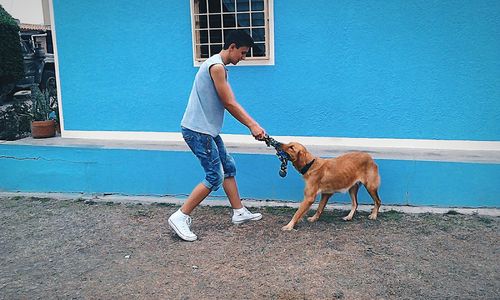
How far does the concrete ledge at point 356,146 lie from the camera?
17.1ft

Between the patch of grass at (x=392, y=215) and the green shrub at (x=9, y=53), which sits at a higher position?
the green shrub at (x=9, y=53)

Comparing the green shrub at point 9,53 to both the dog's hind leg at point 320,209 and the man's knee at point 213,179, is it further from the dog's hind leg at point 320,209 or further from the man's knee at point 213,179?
the dog's hind leg at point 320,209

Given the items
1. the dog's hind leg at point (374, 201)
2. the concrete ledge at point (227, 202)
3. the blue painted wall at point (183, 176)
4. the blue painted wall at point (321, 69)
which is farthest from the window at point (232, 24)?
the dog's hind leg at point (374, 201)

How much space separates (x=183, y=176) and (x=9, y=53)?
7.81 meters

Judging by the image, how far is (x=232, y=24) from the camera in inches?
235

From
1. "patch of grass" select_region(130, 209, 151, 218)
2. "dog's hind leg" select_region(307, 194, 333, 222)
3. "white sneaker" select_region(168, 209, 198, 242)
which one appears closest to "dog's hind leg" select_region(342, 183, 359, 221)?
"dog's hind leg" select_region(307, 194, 333, 222)

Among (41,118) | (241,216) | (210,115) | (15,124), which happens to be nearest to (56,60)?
(41,118)

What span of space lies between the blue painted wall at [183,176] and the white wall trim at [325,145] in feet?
0.53

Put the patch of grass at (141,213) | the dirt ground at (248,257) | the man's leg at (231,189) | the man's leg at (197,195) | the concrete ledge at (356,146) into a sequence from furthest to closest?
the concrete ledge at (356,146) → the patch of grass at (141,213) → the man's leg at (231,189) → the man's leg at (197,195) → the dirt ground at (248,257)

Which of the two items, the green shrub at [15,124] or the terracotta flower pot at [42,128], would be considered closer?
the terracotta flower pot at [42,128]

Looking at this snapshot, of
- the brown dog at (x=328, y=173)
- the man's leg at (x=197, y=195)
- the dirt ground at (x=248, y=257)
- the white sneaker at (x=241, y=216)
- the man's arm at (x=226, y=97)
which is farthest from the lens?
the white sneaker at (x=241, y=216)

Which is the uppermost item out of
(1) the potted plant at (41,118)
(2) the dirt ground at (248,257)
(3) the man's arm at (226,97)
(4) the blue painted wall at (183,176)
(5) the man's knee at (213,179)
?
(3) the man's arm at (226,97)

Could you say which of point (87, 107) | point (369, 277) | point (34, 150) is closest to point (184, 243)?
point (369, 277)

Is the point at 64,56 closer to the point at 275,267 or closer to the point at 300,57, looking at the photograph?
the point at 300,57
